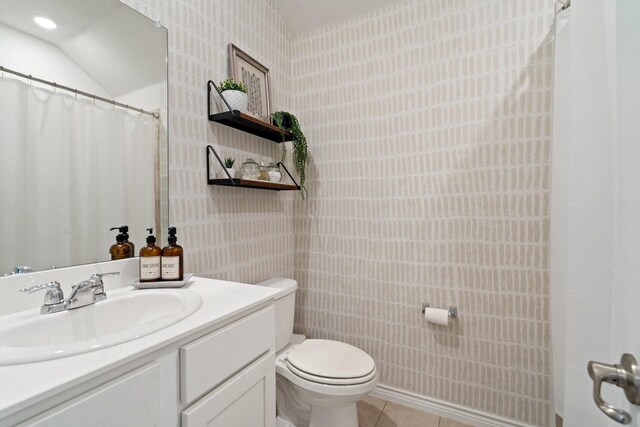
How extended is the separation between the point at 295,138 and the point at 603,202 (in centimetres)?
150

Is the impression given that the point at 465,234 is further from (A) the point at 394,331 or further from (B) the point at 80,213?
(B) the point at 80,213

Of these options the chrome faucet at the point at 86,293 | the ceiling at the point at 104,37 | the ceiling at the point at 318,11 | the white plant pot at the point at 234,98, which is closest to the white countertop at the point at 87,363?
the chrome faucet at the point at 86,293

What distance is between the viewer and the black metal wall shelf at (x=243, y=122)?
4.42 feet

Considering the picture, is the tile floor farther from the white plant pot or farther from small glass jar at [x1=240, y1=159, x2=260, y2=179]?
the white plant pot

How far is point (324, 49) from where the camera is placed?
1912 mm

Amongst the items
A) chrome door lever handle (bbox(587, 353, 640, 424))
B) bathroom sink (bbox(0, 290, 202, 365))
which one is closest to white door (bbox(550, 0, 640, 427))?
chrome door lever handle (bbox(587, 353, 640, 424))

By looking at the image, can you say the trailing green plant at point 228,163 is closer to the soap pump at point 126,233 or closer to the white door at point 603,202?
the soap pump at point 126,233

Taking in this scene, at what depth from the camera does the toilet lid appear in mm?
1271

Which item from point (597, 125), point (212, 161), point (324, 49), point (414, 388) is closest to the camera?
point (597, 125)

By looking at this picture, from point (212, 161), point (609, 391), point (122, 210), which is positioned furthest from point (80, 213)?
point (609, 391)

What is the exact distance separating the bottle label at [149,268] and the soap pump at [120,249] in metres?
0.08

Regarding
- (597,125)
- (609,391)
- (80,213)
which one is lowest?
(609,391)

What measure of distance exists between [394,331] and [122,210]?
5.10ft

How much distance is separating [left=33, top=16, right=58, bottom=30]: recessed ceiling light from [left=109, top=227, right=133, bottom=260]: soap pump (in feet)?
2.18
